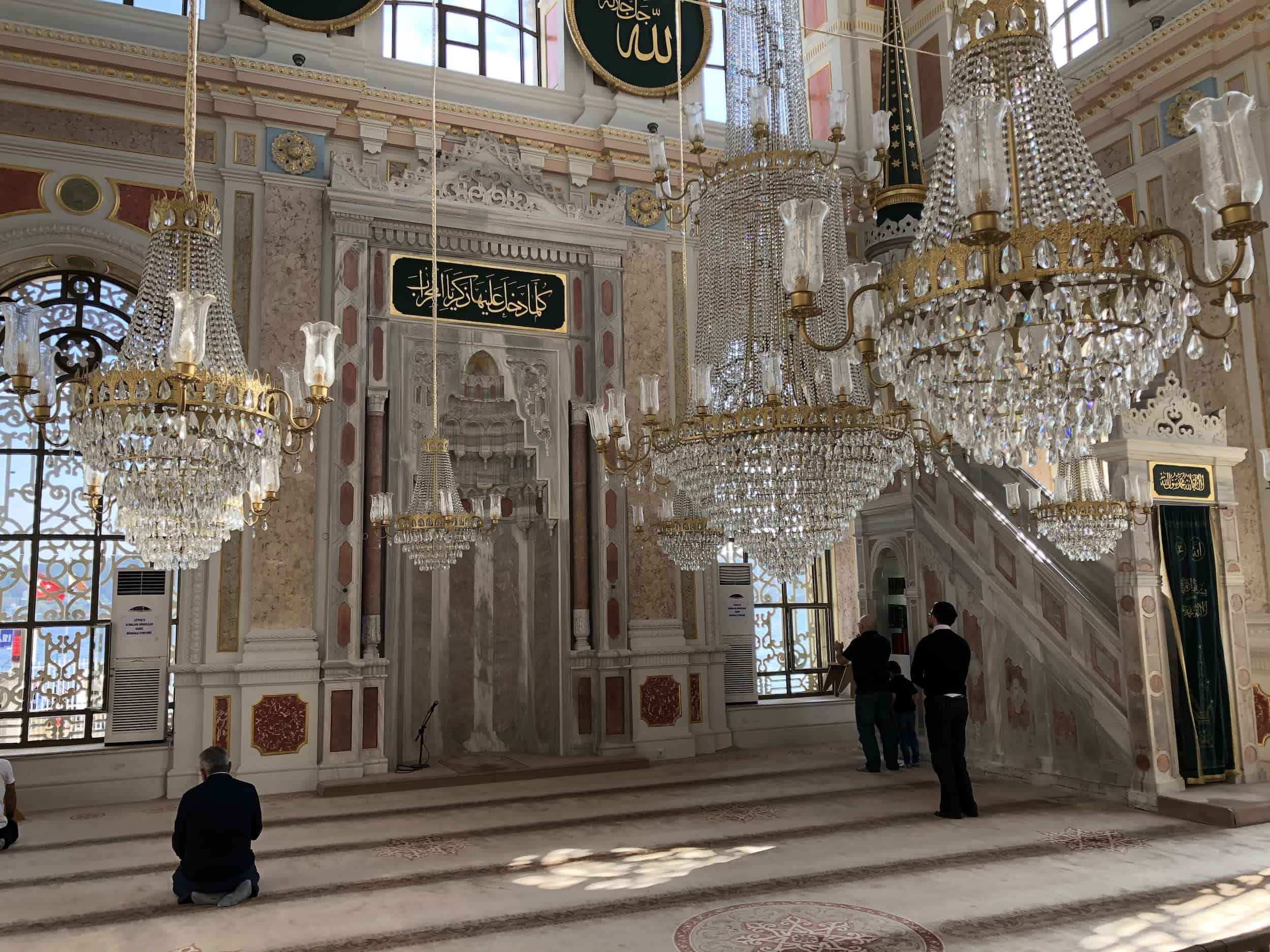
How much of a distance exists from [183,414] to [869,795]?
4.35 metres

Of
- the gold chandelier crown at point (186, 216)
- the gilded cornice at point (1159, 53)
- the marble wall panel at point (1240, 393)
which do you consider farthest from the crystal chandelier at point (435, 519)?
the marble wall panel at point (1240, 393)

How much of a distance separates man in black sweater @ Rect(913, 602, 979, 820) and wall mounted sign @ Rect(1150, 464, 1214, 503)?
142 cm

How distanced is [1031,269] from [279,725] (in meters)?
5.60

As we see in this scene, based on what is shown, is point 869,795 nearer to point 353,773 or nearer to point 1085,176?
point 353,773

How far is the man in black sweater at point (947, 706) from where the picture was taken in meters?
5.00

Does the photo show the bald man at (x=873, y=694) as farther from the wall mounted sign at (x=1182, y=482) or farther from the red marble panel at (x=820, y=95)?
the red marble panel at (x=820, y=95)

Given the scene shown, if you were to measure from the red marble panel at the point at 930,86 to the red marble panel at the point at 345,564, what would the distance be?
6387 mm

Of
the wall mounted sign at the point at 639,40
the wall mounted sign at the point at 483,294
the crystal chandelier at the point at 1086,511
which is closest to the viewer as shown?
the crystal chandelier at the point at 1086,511

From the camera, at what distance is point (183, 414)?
2.92 meters

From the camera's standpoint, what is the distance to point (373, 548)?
6.78 metres

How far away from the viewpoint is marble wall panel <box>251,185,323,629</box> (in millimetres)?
6480

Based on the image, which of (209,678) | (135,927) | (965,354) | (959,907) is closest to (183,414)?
(135,927)

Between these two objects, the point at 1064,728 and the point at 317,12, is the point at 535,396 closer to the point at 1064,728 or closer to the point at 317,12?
the point at 317,12

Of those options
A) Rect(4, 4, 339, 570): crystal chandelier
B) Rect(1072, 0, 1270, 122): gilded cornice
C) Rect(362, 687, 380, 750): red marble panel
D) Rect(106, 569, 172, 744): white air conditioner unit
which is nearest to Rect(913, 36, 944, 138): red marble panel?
Rect(1072, 0, 1270, 122): gilded cornice
